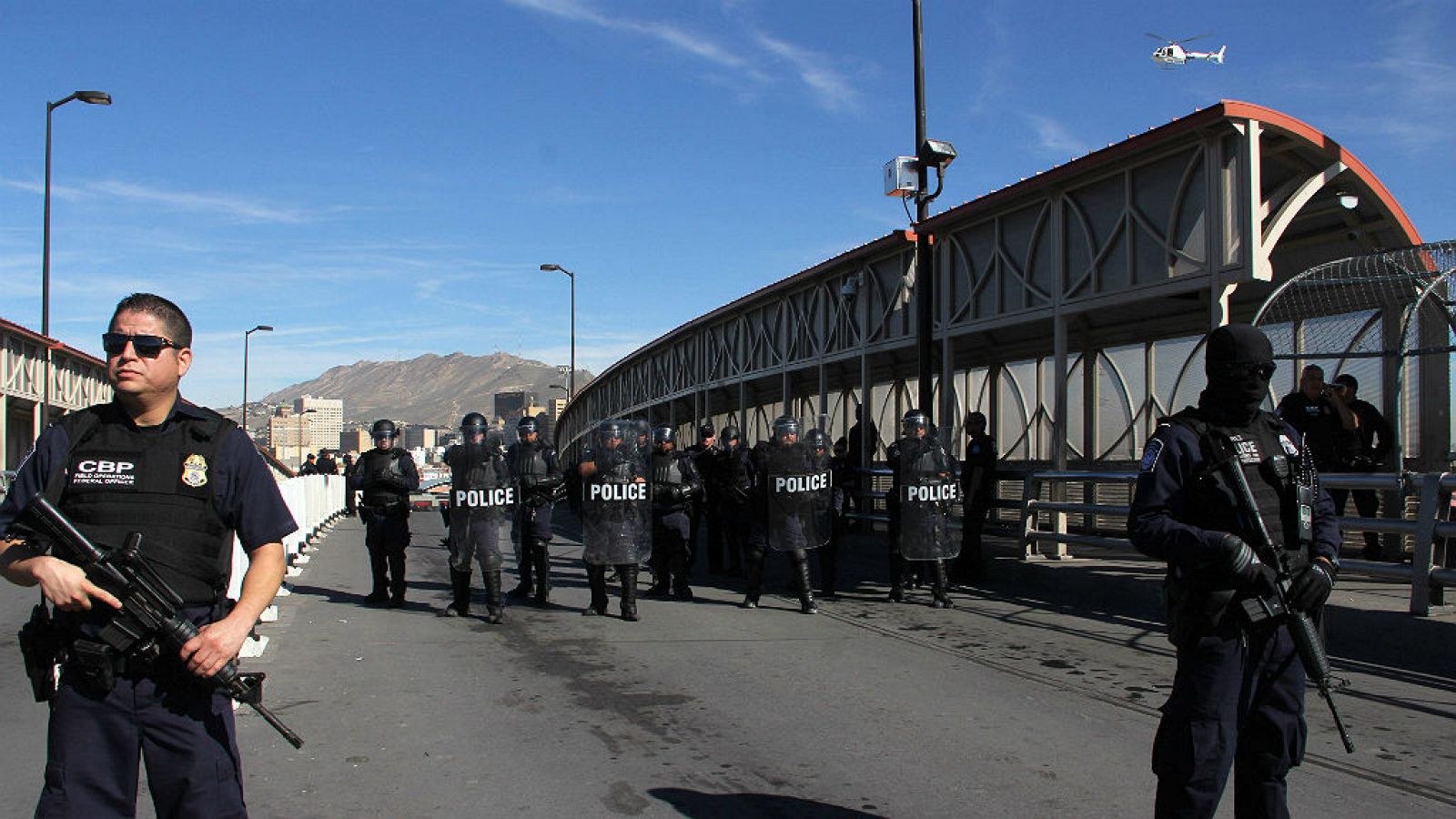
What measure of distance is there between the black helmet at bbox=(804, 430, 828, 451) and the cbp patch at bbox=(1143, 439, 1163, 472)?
782 centimetres

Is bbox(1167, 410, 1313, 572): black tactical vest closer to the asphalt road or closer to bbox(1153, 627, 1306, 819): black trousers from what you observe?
bbox(1153, 627, 1306, 819): black trousers

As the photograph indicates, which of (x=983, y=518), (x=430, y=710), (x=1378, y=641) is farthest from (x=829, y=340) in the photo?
(x=430, y=710)

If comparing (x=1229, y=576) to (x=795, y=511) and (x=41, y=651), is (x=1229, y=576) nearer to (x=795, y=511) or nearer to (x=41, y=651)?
(x=41, y=651)

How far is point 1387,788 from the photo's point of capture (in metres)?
5.18

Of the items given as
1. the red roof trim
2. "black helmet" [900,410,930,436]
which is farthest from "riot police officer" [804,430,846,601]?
the red roof trim

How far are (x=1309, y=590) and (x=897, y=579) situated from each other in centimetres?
821

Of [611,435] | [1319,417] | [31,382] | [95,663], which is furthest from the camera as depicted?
[31,382]

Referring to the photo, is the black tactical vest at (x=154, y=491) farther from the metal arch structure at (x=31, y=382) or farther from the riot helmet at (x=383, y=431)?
the metal arch structure at (x=31, y=382)

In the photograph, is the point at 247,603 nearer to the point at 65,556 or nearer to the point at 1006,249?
the point at 65,556

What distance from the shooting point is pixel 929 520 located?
11.4 m

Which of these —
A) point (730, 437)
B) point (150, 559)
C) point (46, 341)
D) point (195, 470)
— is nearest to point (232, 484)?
point (195, 470)

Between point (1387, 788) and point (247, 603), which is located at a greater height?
point (247, 603)

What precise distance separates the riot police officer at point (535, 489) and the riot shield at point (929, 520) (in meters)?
3.60

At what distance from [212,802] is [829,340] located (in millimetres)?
17554
